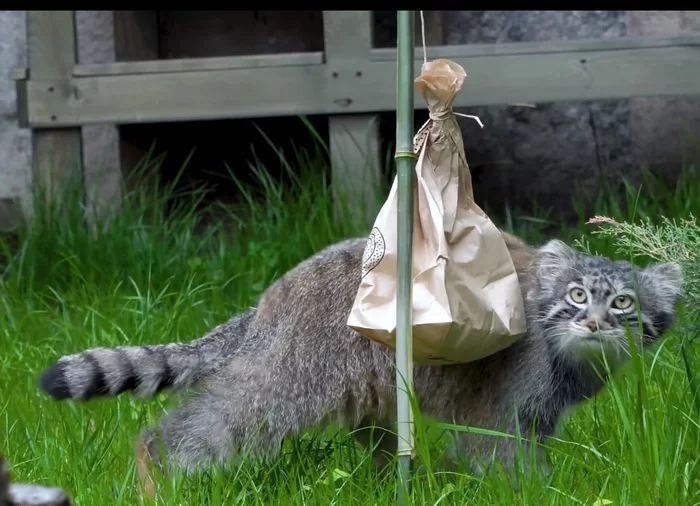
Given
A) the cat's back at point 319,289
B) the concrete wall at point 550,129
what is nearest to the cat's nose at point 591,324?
the cat's back at point 319,289

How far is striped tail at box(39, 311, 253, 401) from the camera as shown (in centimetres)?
295

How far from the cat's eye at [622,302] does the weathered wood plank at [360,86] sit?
2546 millimetres

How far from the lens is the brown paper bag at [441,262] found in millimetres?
2471

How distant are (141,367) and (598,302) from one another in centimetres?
137

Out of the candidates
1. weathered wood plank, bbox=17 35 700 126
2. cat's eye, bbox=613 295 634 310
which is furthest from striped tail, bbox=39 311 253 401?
weathered wood plank, bbox=17 35 700 126

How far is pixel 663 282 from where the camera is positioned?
301 centimetres

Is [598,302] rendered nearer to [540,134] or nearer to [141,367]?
[141,367]

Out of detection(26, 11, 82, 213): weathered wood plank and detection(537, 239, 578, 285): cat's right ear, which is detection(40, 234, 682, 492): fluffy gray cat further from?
detection(26, 11, 82, 213): weathered wood plank

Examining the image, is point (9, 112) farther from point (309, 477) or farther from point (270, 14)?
point (309, 477)

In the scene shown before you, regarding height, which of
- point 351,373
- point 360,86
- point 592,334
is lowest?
point 351,373

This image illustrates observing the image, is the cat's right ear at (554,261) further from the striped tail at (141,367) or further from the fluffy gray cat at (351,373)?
the striped tail at (141,367)

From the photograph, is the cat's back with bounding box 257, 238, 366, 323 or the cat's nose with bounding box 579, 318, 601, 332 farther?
the cat's back with bounding box 257, 238, 366, 323

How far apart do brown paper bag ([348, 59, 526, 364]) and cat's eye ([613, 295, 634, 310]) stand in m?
0.43

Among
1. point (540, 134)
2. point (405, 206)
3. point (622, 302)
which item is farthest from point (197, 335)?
point (540, 134)
